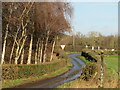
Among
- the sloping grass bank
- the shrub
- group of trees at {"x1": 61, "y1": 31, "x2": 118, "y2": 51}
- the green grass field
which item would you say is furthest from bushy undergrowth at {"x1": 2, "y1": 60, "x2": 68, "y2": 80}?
group of trees at {"x1": 61, "y1": 31, "x2": 118, "y2": 51}

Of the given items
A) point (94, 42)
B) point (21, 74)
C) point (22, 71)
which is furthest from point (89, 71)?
point (94, 42)

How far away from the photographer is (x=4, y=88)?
14.0 metres

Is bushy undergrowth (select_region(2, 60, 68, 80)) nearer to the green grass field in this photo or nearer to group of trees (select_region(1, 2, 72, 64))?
group of trees (select_region(1, 2, 72, 64))

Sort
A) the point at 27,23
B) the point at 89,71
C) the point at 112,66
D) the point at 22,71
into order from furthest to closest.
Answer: the point at 112,66 < the point at 27,23 < the point at 22,71 < the point at 89,71

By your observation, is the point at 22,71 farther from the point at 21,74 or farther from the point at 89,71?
the point at 89,71

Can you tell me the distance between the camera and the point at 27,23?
22812 mm

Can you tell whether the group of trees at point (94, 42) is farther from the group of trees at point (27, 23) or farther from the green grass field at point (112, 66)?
the group of trees at point (27, 23)

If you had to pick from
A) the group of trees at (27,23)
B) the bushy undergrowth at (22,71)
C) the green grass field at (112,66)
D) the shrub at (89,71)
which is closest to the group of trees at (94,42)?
the green grass field at (112,66)

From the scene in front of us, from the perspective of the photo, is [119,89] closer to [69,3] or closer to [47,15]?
[47,15]

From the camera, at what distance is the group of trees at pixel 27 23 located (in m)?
19.4

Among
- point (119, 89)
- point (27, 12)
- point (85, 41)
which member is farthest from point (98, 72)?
point (85, 41)

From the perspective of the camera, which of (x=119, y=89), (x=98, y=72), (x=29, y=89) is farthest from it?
(x=98, y=72)

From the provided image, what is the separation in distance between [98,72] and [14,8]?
1074 centimetres

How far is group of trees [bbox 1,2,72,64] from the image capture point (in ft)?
63.5
